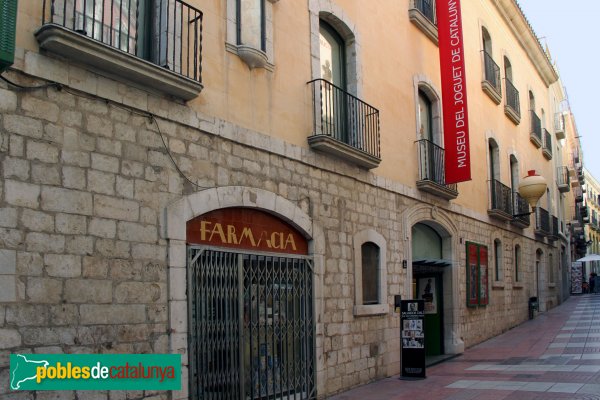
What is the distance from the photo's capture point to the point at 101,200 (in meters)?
6.07

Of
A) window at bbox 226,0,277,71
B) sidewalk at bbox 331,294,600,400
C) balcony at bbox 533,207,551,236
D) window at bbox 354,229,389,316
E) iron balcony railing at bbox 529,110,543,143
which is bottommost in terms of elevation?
sidewalk at bbox 331,294,600,400

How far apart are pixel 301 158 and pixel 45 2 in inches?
170

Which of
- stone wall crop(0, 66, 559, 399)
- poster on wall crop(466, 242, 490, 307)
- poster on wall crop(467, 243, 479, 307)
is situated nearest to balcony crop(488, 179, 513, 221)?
poster on wall crop(466, 242, 490, 307)

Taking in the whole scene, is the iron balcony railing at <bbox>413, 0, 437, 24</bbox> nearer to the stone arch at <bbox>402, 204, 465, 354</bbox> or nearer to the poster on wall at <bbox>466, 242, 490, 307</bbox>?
the stone arch at <bbox>402, 204, 465, 354</bbox>

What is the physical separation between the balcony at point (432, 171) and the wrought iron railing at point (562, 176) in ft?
58.2

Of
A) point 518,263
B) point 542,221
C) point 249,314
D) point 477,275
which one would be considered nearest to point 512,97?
point 542,221

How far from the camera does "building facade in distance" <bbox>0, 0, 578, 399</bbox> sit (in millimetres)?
5598

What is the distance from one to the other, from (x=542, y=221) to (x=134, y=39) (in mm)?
20396

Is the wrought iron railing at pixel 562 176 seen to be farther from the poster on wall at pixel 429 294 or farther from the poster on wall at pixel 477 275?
the poster on wall at pixel 429 294

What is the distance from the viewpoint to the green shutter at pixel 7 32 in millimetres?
5016

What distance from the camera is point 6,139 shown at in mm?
5293

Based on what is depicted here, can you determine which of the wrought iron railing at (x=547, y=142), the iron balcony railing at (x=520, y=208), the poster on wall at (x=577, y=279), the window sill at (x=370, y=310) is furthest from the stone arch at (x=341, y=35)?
the poster on wall at (x=577, y=279)

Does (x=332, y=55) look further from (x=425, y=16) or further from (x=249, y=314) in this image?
(x=249, y=314)

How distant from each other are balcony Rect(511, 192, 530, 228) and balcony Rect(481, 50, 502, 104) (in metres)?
3.30
